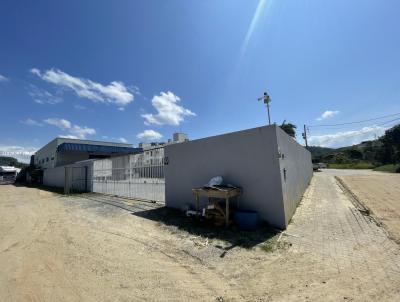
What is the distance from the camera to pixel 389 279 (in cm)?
312

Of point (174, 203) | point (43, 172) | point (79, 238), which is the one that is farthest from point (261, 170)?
point (43, 172)

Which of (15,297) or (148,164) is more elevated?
(148,164)

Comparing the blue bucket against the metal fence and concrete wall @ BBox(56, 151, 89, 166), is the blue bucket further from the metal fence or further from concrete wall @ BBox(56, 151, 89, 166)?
concrete wall @ BBox(56, 151, 89, 166)

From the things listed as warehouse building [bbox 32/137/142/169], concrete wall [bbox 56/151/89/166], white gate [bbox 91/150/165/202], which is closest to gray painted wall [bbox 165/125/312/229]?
white gate [bbox 91/150/165/202]

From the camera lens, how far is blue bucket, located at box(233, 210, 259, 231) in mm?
5676

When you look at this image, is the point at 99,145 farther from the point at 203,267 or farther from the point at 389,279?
the point at 389,279

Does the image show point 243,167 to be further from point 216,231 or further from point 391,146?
point 391,146

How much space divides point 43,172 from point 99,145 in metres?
8.59

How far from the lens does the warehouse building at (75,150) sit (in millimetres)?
26803

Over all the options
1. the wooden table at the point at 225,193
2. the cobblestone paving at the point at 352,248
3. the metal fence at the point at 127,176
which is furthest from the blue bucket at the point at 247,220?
the metal fence at the point at 127,176

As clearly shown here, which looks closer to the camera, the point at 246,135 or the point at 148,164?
the point at 246,135

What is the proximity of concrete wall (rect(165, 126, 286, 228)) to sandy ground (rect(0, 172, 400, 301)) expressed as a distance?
3.25 ft

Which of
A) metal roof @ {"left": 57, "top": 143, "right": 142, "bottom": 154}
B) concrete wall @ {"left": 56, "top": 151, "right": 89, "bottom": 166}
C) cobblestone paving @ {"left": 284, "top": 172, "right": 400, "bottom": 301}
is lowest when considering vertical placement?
cobblestone paving @ {"left": 284, "top": 172, "right": 400, "bottom": 301}

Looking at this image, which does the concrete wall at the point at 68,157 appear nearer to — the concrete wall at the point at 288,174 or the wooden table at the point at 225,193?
the wooden table at the point at 225,193
